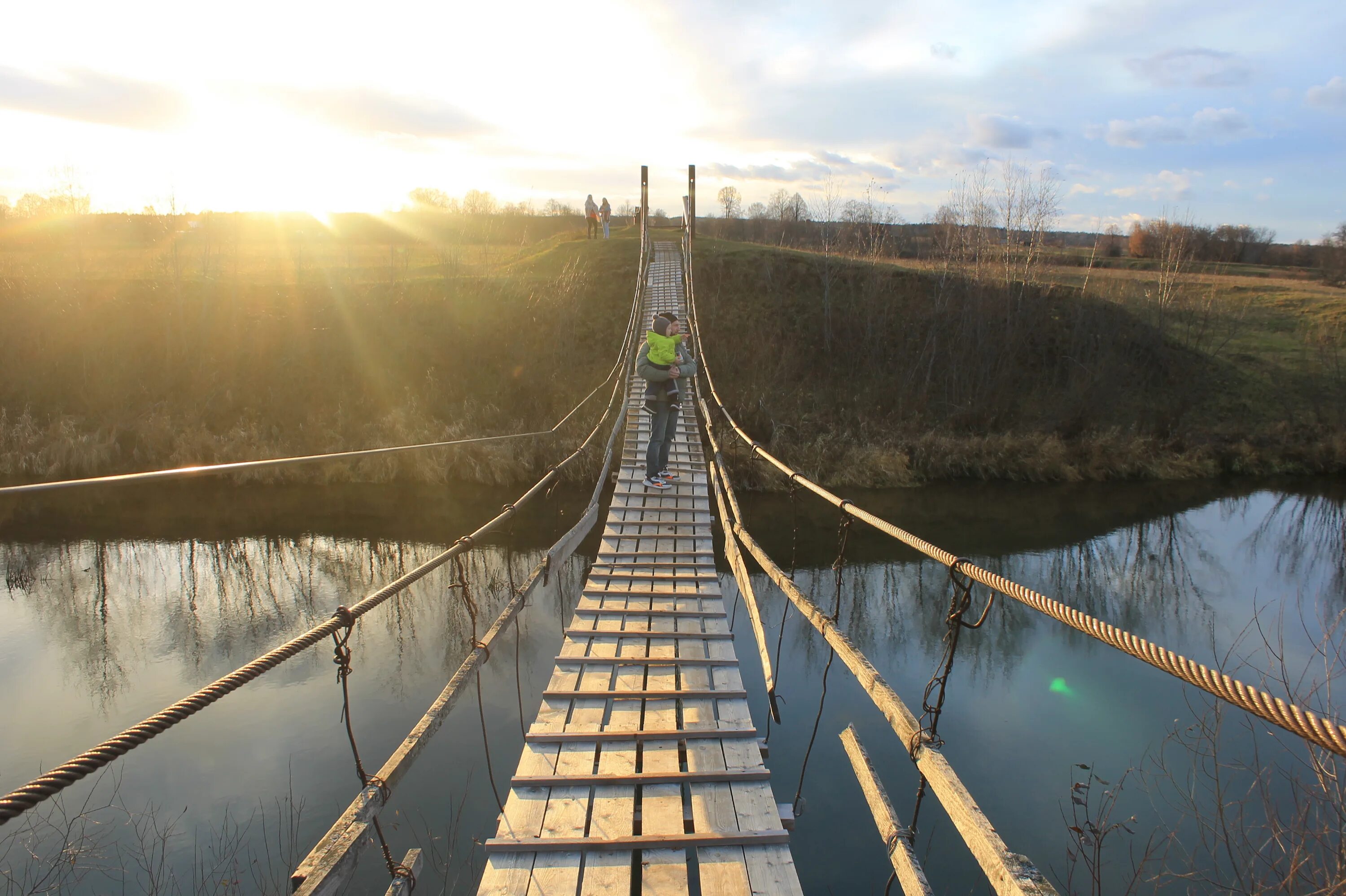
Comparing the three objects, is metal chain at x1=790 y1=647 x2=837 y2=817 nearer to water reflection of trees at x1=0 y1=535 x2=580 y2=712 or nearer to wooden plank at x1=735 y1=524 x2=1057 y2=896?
wooden plank at x1=735 y1=524 x2=1057 y2=896

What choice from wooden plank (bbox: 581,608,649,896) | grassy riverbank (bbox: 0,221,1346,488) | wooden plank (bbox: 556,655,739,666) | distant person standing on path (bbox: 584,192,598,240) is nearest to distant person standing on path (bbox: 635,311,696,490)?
wooden plank (bbox: 556,655,739,666)

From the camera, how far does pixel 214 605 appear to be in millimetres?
10586

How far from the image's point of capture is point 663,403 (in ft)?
25.5

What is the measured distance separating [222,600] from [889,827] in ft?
37.3

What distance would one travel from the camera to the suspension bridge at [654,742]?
1.91 metres

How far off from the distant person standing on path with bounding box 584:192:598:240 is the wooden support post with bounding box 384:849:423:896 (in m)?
23.5

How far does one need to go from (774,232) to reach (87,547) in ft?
108

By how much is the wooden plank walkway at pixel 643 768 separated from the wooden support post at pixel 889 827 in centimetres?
42

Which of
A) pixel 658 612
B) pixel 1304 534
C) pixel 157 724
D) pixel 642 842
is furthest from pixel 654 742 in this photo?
pixel 1304 534

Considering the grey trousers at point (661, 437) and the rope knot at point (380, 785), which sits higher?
the grey trousers at point (661, 437)

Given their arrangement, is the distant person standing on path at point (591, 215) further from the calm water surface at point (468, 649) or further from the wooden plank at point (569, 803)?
the wooden plank at point (569, 803)

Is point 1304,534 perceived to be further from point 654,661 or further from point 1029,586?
point 654,661

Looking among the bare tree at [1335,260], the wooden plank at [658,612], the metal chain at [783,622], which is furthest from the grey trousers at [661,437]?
the bare tree at [1335,260]

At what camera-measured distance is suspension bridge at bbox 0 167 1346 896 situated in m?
1.91
